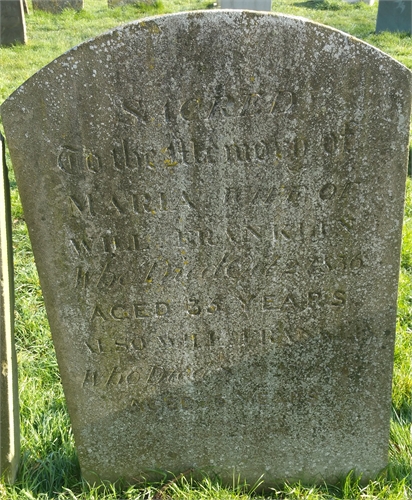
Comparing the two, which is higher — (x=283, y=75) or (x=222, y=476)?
(x=283, y=75)

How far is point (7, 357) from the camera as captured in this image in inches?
92.9

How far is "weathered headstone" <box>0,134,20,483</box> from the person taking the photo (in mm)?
2217

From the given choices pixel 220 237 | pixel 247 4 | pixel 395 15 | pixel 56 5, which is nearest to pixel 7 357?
pixel 220 237

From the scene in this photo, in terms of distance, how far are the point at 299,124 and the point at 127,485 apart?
1.83 meters

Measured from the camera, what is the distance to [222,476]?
2688 millimetres

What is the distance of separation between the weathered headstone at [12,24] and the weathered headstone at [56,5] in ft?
6.80

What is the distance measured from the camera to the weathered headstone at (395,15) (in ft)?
31.3

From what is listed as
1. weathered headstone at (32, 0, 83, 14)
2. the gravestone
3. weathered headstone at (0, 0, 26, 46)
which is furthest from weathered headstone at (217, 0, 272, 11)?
the gravestone

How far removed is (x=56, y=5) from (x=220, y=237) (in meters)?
10.9

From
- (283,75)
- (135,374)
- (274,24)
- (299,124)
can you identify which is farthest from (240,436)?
(274,24)

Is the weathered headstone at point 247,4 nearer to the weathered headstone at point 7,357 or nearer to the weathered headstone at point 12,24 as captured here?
the weathered headstone at point 12,24

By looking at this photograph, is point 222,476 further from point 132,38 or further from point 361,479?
point 132,38

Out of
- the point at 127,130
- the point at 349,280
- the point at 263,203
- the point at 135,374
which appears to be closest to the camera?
the point at 127,130

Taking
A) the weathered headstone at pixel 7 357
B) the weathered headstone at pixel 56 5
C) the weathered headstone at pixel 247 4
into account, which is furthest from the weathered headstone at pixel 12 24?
the weathered headstone at pixel 7 357
